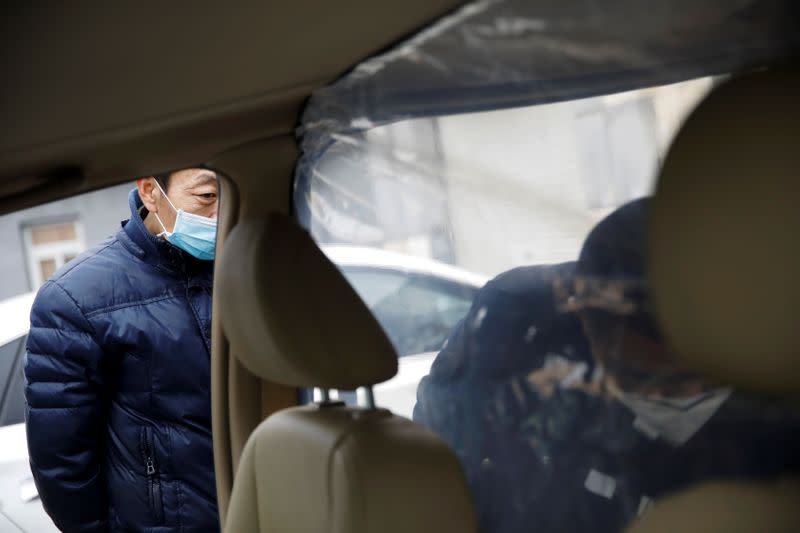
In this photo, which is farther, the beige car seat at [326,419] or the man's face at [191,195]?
the man's face at [191,195]

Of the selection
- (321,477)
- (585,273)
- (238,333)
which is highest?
(585,273)

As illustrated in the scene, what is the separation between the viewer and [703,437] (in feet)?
3.79

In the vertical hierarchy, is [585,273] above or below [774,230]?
below

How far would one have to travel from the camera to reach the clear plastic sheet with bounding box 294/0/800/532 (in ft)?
3.81

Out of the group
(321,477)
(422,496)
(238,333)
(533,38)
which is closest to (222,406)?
(238,333)

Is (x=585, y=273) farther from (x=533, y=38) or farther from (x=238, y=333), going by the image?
(x=238, y=333)

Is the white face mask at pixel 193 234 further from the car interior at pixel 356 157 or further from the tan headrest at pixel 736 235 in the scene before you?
the tan headrest at pixel 736 235

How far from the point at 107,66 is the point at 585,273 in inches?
27.6

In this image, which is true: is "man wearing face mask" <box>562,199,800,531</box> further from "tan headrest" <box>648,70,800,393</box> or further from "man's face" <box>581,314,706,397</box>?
"tan headrest" <box>648,70,800,393</box>

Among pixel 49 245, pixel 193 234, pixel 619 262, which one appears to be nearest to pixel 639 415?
pixel 619 262

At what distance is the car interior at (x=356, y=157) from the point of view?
92cm

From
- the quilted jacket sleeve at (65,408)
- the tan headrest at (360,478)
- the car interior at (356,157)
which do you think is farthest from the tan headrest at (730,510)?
the quilted jacket sleeve at (65,408)

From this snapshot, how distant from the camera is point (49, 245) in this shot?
8.34m

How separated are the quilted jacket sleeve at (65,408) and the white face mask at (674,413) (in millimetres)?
1519
